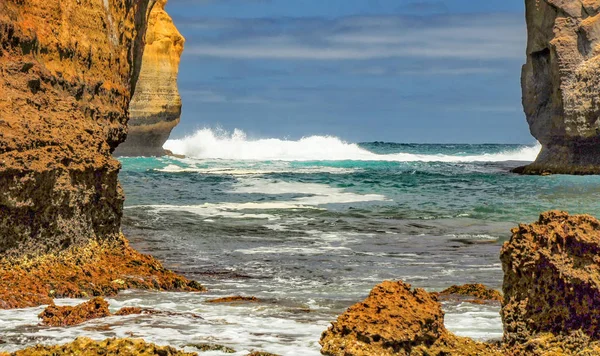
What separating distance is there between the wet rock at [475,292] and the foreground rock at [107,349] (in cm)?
380

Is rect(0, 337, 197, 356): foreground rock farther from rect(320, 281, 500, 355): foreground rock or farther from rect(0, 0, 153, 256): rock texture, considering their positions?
rect(0, 0, 153, 256): rock texture

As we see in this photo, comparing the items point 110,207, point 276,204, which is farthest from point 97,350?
point 276,204

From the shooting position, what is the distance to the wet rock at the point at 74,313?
5.39m

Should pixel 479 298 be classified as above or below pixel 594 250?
below

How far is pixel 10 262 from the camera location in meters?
6.24

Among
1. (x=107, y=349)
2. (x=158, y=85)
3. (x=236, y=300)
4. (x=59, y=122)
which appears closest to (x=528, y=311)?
(x=107, y=349)

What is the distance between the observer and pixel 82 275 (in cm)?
681

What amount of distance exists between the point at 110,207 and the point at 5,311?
1994mm

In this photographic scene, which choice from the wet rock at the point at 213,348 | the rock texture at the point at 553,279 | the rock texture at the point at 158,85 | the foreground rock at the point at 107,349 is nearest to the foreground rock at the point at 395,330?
the rock texture at the point at 553,279

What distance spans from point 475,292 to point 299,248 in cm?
444

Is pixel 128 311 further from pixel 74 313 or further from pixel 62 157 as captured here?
pixel 62 157

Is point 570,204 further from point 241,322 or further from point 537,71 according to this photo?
point 537,71

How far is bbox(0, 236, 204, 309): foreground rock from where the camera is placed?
6.15 metres

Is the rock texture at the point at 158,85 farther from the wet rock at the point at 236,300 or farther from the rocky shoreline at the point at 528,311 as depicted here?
the rocky shoreline at the point at 528,311
